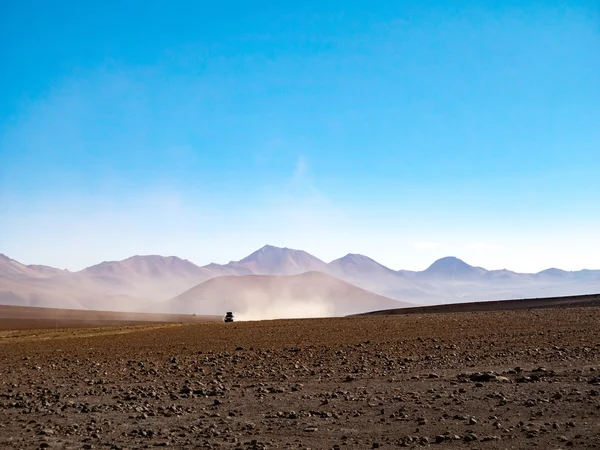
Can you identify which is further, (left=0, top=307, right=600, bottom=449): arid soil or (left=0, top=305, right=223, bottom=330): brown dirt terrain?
(left=0, top=305, right=223, bottom=330): brown dirt terrain

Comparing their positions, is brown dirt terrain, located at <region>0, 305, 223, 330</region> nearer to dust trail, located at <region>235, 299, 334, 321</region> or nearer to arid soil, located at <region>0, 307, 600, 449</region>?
dust trail, located at <region>235, 299, 334, 321</region>

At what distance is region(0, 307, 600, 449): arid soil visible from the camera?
883cm

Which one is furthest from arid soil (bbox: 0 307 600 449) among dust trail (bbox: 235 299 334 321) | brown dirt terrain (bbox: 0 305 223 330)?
dust trail (bbox: 235 299 334 321)

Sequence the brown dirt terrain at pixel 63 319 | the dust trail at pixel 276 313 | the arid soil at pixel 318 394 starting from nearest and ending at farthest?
the arid soil at pixel 318 394
the brown dirt terrain at pixel 63 319
the dust trail at pixel 276 313

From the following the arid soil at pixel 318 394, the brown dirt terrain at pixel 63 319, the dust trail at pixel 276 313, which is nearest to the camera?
the arid soil at pixel 318 394

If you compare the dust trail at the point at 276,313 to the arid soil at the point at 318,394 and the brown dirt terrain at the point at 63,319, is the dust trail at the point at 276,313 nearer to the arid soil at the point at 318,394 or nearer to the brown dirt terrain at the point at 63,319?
the brown dirt terrain at the point at 63,319

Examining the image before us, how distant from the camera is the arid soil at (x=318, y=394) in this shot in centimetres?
883

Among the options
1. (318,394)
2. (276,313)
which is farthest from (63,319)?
(318,394)

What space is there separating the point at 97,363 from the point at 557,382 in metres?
13.5

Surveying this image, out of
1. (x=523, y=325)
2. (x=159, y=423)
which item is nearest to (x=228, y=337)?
(x=523, y=325)

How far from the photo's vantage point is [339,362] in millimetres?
16578

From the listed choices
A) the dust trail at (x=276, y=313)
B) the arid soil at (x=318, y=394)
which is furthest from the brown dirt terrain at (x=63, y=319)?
the arid soil at (x=318, y=394)

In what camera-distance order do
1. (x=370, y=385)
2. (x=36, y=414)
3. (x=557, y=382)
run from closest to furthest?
(x=36, y=414)
(x=557, y=382)
(x=370, y=385)

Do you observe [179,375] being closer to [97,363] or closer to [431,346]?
[97,363]
